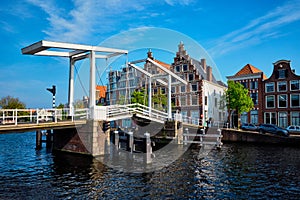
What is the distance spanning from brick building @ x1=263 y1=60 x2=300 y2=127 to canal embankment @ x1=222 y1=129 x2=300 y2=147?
29.9ft

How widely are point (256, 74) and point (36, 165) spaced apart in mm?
31023

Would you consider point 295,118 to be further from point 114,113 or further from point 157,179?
point 157,179

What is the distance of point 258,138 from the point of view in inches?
1005

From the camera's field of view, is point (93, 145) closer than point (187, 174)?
No

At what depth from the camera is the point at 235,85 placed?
108 feet

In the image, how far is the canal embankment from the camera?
23.5 meters

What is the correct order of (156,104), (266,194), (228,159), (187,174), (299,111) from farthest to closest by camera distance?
1. (156,104)
2. (299,111)
3. (228,159)
4. (187,174)
5. (266,194)

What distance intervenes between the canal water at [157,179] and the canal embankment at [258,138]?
24.0 feet

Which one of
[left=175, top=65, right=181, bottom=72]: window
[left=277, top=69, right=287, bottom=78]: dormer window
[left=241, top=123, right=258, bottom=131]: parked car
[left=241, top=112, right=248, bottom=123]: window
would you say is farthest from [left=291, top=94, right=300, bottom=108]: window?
[left=175, top=65, right=181, bottom=72]: window

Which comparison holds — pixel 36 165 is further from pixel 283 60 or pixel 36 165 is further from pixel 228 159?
pixel 283 60

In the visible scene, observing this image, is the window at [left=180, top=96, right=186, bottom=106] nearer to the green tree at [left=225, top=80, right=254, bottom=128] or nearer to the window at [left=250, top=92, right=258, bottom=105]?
the green tree at [left=225, top=80, right=254, bottom=128]

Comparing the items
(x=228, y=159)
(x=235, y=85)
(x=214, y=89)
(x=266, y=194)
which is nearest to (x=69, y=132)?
(x=228, y=159)

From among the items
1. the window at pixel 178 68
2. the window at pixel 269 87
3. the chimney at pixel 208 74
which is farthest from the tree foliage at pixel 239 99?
the window at pixel 178 68

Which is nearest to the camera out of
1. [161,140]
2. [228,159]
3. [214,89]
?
[228,159]
